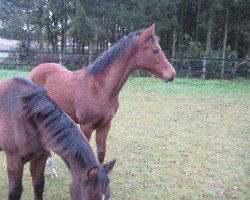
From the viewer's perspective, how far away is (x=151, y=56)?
12.9 ft

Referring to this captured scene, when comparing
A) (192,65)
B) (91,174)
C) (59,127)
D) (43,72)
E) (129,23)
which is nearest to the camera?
(91,174)

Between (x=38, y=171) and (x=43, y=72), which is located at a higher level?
(x=43, y=72)

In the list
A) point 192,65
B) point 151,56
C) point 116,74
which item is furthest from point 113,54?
point 192,65

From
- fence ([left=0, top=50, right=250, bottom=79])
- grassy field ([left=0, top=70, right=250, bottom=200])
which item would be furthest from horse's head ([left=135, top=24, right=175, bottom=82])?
fence ([left=0, top=50, right=250, bottom=79])

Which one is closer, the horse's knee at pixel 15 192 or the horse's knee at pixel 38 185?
the horse's knee at pixel 15 192

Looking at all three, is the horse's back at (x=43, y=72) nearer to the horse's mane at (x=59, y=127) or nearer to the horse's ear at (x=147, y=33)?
the horse's ear at (x=147, y=33)

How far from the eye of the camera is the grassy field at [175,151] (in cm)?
403

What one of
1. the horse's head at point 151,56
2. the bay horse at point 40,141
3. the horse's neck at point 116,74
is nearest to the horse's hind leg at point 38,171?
the bay horse at point 40,141

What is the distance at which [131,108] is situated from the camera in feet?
27.5

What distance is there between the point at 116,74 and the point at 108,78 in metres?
0.11

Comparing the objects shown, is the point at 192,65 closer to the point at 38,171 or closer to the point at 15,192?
the point at 38,171

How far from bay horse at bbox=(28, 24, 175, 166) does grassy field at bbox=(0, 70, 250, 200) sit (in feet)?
2.43

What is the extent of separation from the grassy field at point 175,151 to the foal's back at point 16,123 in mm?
1243

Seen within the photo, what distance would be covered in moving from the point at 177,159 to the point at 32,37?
15376mm
